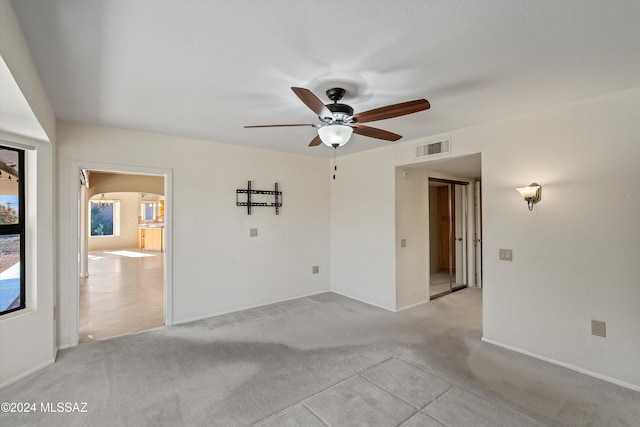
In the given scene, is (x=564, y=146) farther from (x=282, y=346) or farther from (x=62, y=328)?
(x=62, y=328)

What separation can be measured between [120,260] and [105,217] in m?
4.30

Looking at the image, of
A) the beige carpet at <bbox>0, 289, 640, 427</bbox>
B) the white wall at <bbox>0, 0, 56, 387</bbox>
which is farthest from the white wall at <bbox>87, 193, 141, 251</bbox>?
the white wall at <bbox>0, 0, 56, 387</bbox>

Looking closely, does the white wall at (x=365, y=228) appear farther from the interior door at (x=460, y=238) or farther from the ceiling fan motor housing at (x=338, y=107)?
the ceiling fan motor housing at (x=338, y=107)

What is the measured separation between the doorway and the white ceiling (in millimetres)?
2863

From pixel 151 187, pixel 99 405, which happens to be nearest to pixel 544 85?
pixel 99 405

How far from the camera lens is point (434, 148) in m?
3.82

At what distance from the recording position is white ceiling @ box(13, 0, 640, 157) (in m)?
1.53

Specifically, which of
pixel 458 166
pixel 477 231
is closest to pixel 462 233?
pixel 477 231

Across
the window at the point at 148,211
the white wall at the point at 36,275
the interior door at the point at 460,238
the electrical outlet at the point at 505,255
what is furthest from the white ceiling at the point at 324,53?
the window at the point at 148,211

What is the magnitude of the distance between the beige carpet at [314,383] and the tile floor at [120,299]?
43 centimetres

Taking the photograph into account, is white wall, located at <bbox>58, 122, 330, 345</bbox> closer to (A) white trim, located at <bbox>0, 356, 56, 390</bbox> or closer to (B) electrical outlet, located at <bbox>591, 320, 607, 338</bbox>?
(A) white trim, located at <bbox>0, 356, 56, 390</bbox>

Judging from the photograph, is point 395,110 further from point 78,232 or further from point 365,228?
point 78,232

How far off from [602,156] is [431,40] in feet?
6.68

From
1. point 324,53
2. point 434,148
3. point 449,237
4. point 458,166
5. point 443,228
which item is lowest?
point 449,237
